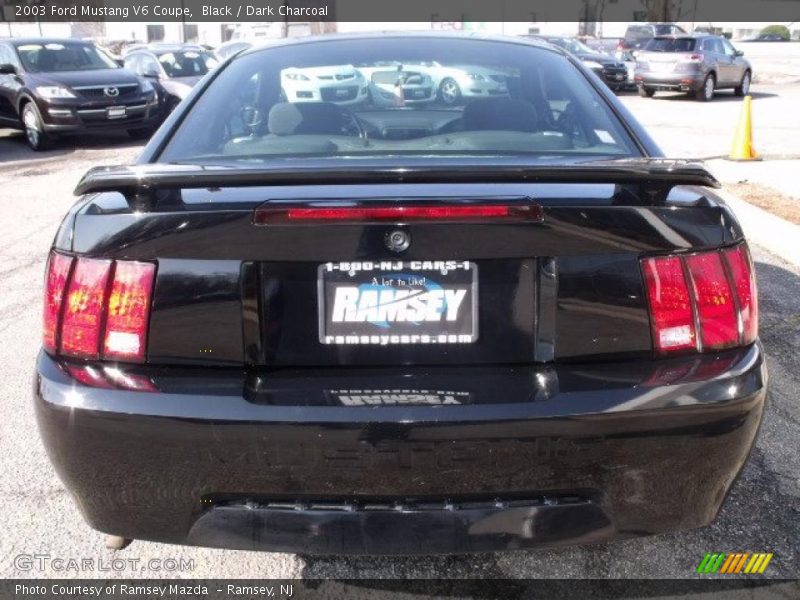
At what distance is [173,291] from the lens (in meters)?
2.04

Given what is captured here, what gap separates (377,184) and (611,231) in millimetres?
601

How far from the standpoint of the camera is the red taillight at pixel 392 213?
76.7 inches

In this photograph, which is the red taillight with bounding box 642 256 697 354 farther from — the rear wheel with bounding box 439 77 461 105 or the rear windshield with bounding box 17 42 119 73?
the rear windshield with bounding box 17 42 119 73

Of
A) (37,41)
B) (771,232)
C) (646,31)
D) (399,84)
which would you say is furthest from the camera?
(646,31)

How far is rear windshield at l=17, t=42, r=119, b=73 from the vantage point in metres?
13.2

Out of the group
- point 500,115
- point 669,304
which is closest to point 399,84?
point 500,115

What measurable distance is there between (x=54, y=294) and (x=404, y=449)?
104cm

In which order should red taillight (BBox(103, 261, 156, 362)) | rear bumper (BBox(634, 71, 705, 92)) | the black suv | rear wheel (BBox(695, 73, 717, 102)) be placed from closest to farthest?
red taillight (BBox(103, 261, 156, 362)) < the black suv < rear bumper (BBox(634, 71, 705, 92)) < rear wheel (BBox(695, 73, 717, 102))

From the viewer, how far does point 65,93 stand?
12422 millimetres

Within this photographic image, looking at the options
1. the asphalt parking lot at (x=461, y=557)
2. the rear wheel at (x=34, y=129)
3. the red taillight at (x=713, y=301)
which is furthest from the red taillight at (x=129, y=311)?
the rear wheel at (x=34, y=129)

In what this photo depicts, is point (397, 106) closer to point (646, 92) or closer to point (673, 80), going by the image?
point (673, 80)

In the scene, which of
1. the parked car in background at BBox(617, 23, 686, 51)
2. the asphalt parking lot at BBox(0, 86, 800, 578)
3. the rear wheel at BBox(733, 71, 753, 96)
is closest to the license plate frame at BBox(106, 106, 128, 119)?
the asphalt parking lot at BBox(0, 86, 800, 578)

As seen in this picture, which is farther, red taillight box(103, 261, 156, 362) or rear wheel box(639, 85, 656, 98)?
rear wheel box(639, 85, 656, 98)

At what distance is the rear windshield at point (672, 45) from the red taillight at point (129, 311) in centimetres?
2105
